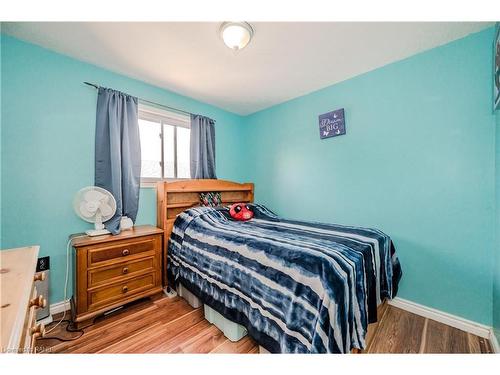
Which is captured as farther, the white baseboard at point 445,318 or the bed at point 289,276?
the white baseboard at point 445,318

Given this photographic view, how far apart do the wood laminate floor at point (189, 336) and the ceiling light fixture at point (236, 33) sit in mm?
2380

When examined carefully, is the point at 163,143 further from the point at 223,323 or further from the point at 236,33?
the point at 223,323

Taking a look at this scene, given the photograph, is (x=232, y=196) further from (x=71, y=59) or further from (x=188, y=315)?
Result: (x=71, y=59)

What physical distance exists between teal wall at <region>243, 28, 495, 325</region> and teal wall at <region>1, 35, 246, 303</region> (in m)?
2.69

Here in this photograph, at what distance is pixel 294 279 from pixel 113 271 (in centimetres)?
170

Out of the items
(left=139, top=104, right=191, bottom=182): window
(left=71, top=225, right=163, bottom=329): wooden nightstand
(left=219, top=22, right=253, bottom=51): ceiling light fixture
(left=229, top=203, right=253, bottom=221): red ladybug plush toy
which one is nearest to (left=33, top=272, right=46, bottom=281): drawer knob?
(left=71, top=225, right=163, bottom=329): wooden nightstand

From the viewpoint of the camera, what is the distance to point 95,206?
1.87 metres

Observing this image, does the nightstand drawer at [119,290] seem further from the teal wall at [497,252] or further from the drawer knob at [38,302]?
the teal wall at [497,252]

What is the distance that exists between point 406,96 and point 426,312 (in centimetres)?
209

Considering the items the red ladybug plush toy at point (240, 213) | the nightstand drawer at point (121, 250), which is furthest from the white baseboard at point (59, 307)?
the red ladybug plush toy at point (240, 213)

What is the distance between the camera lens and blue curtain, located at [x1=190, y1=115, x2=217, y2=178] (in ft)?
9.52

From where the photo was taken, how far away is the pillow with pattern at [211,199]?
9.08 feet

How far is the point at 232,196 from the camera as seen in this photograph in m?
3.23

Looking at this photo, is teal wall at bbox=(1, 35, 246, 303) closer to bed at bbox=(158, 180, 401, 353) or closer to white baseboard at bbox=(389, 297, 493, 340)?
bed at bbox=(158, 180, 401, 353)
